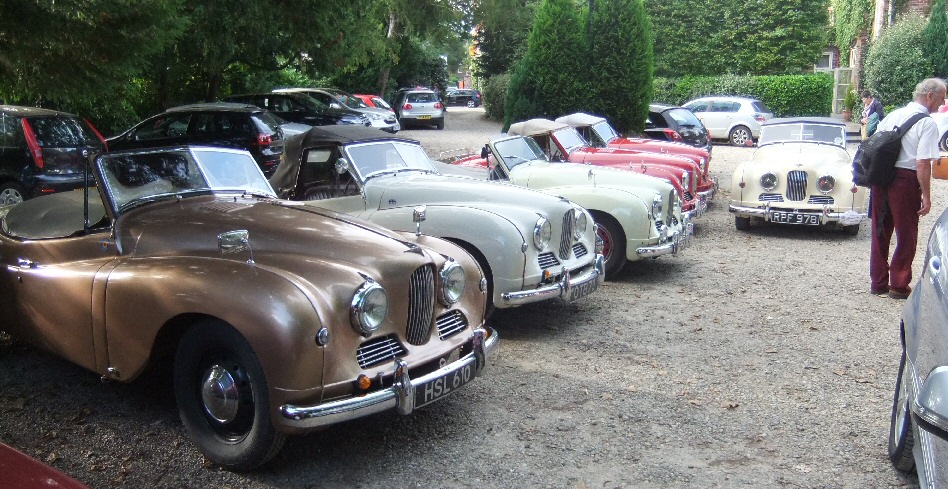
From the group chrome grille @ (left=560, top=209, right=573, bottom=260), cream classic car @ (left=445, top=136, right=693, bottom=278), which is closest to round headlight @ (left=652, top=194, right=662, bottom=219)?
cream classic car @ (left=445, top=136, right=693, bottom=278)

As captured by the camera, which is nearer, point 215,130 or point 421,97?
point 215,130

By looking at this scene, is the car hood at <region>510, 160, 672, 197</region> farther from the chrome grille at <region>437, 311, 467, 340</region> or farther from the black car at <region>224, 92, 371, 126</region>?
the black car at <region>224, 92, 371, 126</region>

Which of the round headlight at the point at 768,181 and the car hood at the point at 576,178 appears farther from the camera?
the round headlight at the point at 768,181

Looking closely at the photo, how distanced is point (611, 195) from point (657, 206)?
1.79 feet

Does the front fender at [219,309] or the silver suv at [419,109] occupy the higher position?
the silver suv at [419,109]

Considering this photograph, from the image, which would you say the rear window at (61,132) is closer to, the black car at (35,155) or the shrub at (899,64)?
the black car at (35,155)

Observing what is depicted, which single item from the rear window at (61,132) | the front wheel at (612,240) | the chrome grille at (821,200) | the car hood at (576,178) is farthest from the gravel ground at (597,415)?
the rear window at (61,132)

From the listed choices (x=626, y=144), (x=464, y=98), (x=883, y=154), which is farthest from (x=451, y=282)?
(x=464, y=98)

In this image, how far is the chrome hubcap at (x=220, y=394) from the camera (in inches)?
165

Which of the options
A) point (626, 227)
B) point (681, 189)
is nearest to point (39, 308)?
point (626, 227)

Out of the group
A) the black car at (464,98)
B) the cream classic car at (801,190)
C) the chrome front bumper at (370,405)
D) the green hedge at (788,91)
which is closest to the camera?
the chrome front bumper at (370,405)

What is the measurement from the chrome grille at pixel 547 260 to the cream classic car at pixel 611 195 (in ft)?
5.36

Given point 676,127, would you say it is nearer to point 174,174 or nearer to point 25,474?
point 174,174

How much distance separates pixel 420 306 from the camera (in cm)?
461
